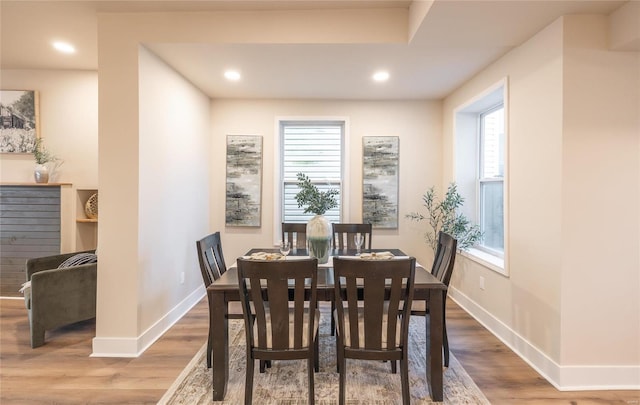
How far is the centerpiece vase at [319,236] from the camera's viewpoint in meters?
2.58

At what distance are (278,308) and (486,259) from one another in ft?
7.74

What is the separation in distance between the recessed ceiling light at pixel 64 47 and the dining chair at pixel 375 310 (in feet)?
11.0

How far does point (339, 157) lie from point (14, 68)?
3.95 m

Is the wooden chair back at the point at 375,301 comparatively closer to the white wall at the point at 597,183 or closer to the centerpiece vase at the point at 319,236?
the centerpiece vase at the point at 319,236

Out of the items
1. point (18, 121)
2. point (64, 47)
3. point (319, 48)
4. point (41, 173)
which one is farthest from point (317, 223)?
point (18, 121)

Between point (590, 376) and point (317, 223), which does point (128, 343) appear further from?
point (590, 376)

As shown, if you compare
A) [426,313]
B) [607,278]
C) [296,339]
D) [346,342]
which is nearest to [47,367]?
[296,339]

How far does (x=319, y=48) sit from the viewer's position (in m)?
2.74

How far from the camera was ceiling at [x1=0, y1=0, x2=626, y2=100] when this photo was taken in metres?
2.21

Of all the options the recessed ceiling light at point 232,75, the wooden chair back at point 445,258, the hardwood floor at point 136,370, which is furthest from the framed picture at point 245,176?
the wooden chair back at point 445,258

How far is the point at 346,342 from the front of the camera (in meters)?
1.95

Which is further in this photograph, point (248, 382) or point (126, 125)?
point (126, 125)

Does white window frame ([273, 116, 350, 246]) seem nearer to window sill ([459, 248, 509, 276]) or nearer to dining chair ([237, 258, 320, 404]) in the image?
window sill ([459, 248, 509, 276])

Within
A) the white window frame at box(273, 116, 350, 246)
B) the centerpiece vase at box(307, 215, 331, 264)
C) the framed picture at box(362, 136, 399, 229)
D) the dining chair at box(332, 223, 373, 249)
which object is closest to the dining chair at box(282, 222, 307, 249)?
the dining chair at box(332, 223, 373, 249)
